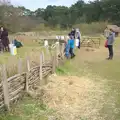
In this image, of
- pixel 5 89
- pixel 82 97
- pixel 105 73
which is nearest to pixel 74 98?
pixel 82 97

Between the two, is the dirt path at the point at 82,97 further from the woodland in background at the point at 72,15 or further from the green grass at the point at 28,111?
the woodland in background at the point at 72,15

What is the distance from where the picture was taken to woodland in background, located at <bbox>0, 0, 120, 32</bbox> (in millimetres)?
52062

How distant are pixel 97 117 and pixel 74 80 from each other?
10.6ft

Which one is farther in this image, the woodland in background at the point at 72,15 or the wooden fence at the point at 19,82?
the woodland in background at the point at 72,15

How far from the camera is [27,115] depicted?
23.4ft

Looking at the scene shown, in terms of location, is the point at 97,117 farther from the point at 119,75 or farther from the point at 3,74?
the point at 119,75

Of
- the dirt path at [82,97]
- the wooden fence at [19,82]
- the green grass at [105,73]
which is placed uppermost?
the wooden fence at [19,82]

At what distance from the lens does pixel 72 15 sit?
7394cm

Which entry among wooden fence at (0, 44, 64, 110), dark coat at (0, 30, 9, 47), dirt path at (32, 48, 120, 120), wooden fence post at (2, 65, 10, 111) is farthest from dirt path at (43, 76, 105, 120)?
dark coat at (0, 30, 9, 47)

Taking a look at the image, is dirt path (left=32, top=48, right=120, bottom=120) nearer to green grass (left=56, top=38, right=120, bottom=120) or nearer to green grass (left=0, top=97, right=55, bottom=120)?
green grass (left=56, top=38, right=120, bottom=120)

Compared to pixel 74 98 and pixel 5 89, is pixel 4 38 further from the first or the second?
pixel 5 89

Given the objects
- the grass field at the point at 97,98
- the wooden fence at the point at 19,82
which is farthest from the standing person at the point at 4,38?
the wooden fence at the point at 19,82

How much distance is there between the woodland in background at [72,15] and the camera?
171 feet

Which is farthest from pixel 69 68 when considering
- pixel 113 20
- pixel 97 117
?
pixel 113 20
